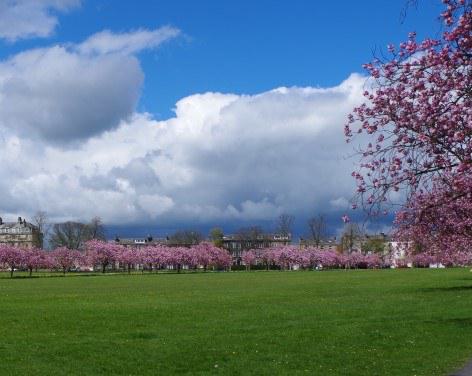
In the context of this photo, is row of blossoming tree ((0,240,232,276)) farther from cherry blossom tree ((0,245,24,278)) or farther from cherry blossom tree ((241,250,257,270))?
cherry blossom tree ((241,250,257,270))

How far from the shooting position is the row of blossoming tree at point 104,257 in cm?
12325

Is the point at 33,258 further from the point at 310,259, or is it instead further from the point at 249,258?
the point at 310,259

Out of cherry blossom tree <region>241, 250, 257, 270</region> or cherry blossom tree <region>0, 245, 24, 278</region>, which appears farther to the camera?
cherry blossom tree <region>241, 250, 257, 270</region>

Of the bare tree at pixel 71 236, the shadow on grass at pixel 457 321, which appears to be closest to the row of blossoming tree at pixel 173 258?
the bare tree at pixel 71 236

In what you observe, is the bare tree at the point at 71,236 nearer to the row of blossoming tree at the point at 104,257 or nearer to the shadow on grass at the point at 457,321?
the row of blossoming tree at the point at 104,257

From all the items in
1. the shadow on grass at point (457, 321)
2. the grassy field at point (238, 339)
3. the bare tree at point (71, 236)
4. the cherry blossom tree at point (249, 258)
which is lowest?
the grassy field at point (238, 339)

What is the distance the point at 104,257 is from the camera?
14588 cm

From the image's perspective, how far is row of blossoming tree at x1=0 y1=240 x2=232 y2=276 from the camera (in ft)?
404

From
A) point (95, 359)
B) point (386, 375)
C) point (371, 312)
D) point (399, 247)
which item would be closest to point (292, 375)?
point (386, 375)

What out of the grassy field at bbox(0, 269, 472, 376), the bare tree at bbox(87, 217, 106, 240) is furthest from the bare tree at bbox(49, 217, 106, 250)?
the grassy field at bbox(0, 269, 472, 376)

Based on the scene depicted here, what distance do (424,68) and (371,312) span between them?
1734cm

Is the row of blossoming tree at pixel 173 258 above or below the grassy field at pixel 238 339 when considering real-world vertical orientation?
above

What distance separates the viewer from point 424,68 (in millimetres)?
13492

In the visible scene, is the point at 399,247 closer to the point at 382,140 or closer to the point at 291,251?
the point at 382,140
